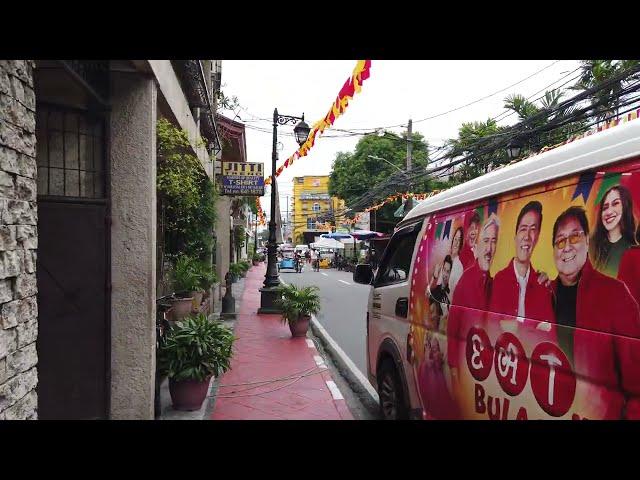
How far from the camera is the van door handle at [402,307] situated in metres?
4.17

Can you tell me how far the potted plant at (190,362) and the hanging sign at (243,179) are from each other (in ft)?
22.9

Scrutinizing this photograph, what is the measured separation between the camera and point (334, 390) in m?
6.31

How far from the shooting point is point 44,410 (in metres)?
4.15

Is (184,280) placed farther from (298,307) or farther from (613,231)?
(613,231)

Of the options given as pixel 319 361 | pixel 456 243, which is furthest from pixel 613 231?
pixel 319 361

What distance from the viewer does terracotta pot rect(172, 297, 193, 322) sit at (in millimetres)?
8319

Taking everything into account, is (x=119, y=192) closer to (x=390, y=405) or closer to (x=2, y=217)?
(x=2, y=217)

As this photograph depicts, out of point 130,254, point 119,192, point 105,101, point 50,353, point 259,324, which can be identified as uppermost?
point 105,101

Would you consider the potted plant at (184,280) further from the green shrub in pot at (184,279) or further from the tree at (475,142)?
the tree at (475,142)

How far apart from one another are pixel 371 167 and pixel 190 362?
1277 inches

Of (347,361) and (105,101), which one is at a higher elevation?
(105,101)

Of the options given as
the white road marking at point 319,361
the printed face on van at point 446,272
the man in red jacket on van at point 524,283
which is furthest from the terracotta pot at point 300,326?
the man in red jacket on van at point 524,283

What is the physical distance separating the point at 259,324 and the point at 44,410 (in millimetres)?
7369
